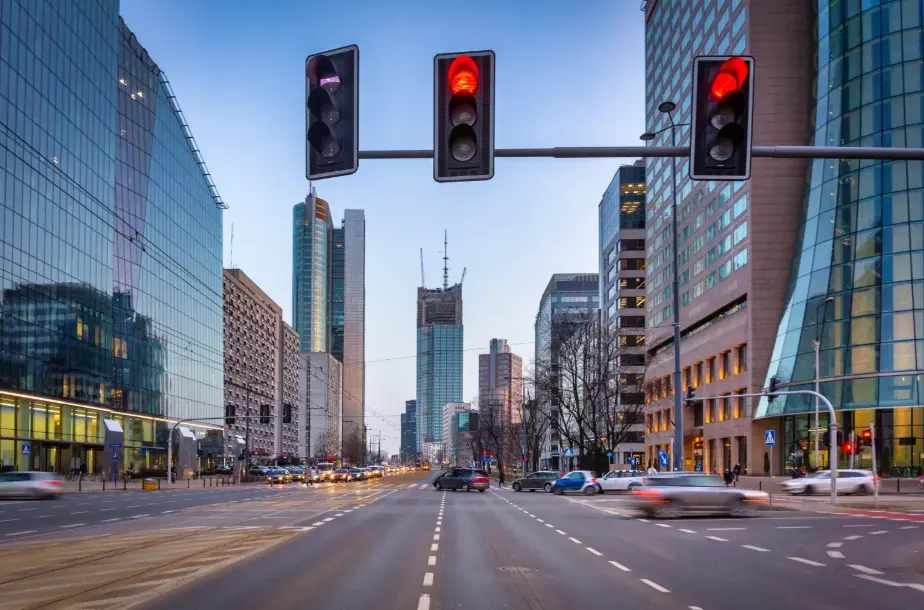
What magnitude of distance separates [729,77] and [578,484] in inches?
1790

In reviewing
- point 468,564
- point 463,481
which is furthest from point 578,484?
point 468,564

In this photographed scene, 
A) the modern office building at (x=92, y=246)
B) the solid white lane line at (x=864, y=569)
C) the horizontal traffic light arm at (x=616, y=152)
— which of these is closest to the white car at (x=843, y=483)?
the solid white lane line at (x=864, y=569)

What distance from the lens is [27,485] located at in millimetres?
46656

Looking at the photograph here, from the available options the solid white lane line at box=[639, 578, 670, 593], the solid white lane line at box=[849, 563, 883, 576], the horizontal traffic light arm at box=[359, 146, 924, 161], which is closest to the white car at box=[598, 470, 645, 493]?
the solid white lane line at box=[849, 563, 883, 576]

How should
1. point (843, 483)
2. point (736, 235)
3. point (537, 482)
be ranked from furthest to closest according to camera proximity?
point (736, 235)
point (537, 482)
point (843, 483)

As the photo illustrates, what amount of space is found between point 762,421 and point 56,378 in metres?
55.8

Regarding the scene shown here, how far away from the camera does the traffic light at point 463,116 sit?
28.1 ft

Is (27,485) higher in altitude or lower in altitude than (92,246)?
lower

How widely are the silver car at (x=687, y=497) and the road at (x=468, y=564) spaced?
1.33 metres

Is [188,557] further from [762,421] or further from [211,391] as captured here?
[211,391]

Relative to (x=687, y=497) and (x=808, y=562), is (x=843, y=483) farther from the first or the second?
(x=808, y=562)

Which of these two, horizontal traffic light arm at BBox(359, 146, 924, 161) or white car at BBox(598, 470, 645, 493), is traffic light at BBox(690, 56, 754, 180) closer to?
horizontal traffic light arm at BBox(359, 146, 924, 161)

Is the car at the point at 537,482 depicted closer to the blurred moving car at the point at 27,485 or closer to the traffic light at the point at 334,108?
the blurred moving car at the point at 27,485

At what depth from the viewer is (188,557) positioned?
55.1 feet
